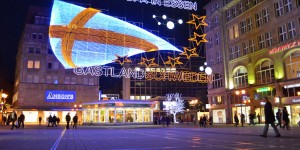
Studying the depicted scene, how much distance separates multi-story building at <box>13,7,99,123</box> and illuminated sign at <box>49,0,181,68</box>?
56.6 ft

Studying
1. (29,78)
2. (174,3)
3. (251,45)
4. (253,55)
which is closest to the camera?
(174,3)

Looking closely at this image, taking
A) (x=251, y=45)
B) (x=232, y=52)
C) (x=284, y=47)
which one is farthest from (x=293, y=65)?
(x=232, y=52)

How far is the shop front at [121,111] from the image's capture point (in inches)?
1772

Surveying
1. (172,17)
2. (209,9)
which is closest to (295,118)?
(172,17)

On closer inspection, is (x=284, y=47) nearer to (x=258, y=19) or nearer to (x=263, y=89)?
(x=263, y=89)

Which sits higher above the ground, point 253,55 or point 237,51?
point 237,51

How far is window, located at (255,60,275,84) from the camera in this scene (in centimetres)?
4177

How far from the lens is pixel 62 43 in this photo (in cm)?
5138

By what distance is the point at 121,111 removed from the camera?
45.4m

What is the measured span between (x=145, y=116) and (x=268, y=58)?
21.9 metres

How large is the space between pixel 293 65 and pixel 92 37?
33.5 m

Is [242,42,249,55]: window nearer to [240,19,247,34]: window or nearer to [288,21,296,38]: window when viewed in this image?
[240,19,247,34]: window

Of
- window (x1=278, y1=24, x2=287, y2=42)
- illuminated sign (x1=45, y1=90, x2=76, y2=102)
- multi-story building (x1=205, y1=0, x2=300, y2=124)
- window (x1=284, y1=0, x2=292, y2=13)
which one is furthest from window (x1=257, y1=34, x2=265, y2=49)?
illuminated sign (x1=45, y1=90, x2=76, y2=102)

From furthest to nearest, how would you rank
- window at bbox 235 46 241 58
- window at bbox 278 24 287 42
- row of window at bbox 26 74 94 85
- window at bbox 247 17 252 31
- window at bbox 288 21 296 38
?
1. row of window at bbox 26 74 94 85
2. window at bbox 235 46 241 58
3. window at bbox 247 17 252 31
4. window at bbox 278 24 287 42
5. window at bbox 288 21 296 38
